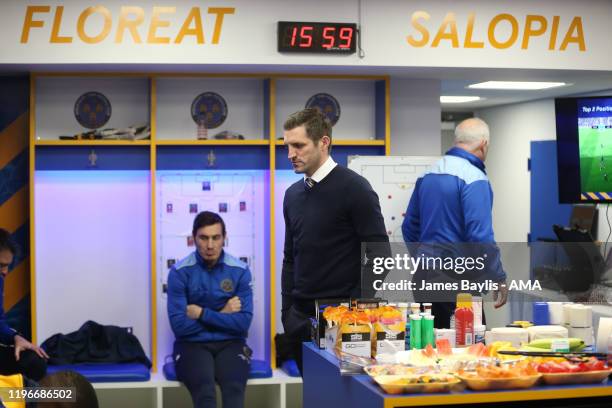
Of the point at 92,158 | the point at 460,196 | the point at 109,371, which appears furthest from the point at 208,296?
the point at 460,196

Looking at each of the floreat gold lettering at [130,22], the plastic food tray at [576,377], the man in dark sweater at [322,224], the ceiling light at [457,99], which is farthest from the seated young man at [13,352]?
the ceiling light at [457,99]

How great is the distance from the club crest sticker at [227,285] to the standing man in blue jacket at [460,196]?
1.25 m

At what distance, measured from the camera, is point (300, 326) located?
4145 mm

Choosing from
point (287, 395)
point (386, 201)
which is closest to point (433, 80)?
point (386, 201)

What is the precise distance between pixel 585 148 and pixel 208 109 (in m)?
2.55

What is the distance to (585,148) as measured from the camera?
5902 millimetres

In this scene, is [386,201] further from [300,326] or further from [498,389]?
[498,389]

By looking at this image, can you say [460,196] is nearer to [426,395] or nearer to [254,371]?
[254,371]

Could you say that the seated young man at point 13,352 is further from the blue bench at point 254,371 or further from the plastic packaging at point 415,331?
Answer: the plastic packaging at point 415,331

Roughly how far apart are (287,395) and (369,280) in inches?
104

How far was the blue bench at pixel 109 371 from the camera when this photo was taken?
566cm

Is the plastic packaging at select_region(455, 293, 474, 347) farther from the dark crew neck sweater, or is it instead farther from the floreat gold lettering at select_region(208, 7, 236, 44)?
the floreat gold lettering at select_region(208, 7, 236, 44)

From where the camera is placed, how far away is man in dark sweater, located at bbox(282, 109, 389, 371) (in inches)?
161

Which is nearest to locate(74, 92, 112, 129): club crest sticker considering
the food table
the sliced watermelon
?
the food table
